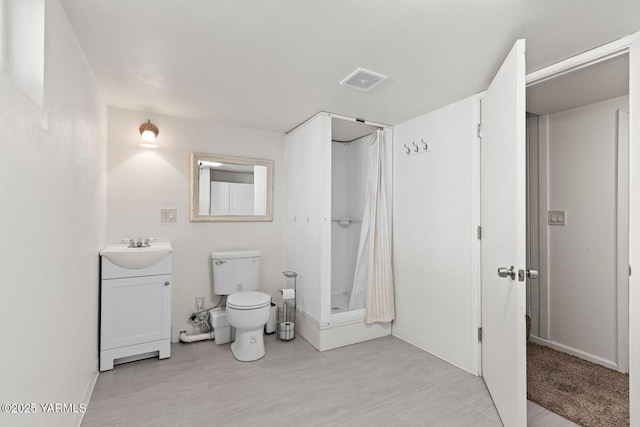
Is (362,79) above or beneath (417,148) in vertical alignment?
above

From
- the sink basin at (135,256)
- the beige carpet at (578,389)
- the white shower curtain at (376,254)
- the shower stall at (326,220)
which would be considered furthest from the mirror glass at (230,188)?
the beige carpet at (578,389)

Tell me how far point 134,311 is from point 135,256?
1.50 feet

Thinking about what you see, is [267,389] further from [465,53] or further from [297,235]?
[465,53]

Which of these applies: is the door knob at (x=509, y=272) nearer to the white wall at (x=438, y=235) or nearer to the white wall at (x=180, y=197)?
the white wall at (x=438, y=235)

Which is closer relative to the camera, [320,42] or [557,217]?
[320,42]

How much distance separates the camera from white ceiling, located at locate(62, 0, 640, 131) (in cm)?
146

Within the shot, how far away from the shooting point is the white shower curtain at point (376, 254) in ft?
10.1

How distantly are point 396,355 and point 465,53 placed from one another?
2.39 metres

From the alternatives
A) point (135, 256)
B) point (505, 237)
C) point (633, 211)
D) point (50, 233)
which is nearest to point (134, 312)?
point (135, 256)

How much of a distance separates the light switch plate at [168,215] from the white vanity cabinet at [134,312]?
0.52 m

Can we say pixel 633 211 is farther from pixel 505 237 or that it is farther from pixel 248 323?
pixel 248 323

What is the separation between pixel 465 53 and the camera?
1.84m

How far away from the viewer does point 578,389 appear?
2.18 metres

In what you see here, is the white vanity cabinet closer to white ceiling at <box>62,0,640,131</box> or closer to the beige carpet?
white ceiling at <box>62,0,640,131</box>
